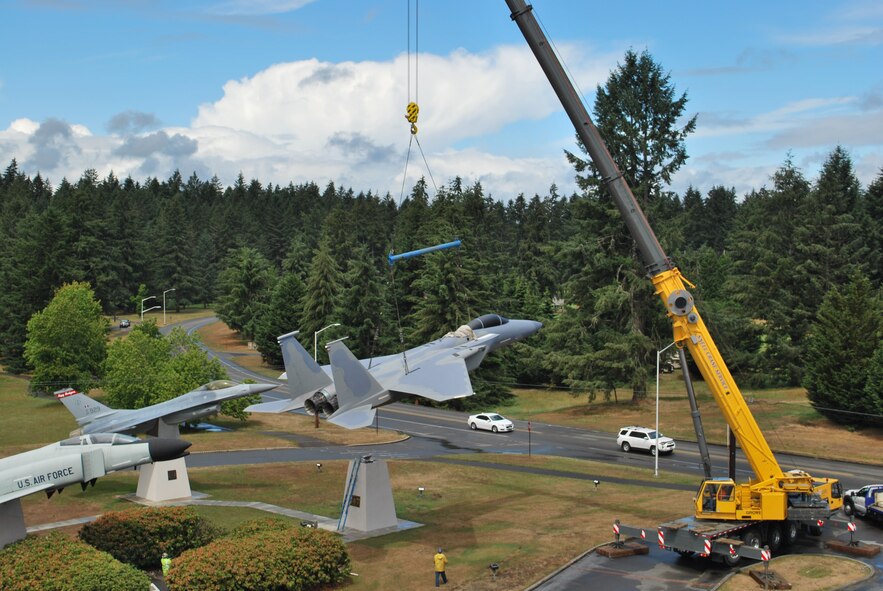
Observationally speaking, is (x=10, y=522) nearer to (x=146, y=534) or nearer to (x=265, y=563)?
(x=146, y=534)

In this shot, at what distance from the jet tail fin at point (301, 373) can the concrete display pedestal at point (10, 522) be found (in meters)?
10.5

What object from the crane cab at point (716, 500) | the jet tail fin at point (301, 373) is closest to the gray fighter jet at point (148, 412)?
the jet tail fin at point (301, 373)

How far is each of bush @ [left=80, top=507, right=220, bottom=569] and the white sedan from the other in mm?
40354

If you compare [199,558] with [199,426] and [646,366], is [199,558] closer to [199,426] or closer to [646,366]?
[199,426]

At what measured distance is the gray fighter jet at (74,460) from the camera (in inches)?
1057

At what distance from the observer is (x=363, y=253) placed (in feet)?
311

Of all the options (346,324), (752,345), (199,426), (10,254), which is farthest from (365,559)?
(10,254)

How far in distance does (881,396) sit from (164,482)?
161ft

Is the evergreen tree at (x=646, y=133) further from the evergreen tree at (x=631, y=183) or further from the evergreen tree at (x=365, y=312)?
the evergreen tree at (x=365, y=312)

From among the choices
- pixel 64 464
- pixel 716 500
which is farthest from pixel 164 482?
pixel 716 500

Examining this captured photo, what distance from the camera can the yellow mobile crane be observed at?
27.8 metres

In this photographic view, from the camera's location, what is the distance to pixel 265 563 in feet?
82.3

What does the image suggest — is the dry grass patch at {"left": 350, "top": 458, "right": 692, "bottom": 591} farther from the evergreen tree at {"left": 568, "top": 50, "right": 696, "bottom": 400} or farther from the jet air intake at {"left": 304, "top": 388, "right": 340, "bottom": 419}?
the evergreen tree at {"left": 568, "top": 50, "right": 696, "bottom": 400}

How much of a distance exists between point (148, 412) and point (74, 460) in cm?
1311
